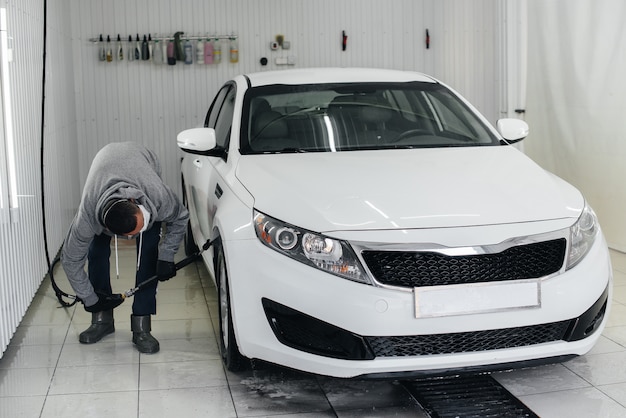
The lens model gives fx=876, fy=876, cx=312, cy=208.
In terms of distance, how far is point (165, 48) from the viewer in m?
8.64

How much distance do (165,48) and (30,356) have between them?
4909mm

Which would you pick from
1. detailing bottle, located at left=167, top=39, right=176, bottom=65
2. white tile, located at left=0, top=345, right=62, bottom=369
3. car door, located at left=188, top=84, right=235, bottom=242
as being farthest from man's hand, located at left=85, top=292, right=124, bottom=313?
detailing bottle, located at left=167, top=39, right=176, bottom=65

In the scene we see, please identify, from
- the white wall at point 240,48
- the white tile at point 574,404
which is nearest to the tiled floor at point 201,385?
the white tile at point 574,404

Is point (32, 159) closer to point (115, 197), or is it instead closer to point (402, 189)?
point (115, 197)

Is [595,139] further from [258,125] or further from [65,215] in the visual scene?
[65,215]

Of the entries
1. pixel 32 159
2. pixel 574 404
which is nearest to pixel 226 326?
pixel 574 404

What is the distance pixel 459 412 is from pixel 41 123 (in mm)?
3588

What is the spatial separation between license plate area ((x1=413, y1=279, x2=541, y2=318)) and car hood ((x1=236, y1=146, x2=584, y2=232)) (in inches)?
9.5

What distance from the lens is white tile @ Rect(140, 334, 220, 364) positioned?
167 inches

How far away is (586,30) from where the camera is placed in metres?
6.79

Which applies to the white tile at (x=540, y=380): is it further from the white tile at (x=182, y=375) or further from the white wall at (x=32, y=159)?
the white wall at (x=32, y=159)

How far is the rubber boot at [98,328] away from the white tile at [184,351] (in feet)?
1.02

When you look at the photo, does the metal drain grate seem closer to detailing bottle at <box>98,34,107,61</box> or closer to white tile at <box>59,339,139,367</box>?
white tile at <box>59,339,139,367</box>

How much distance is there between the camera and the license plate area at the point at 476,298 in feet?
10.4
